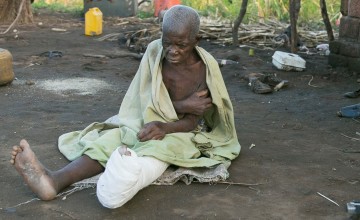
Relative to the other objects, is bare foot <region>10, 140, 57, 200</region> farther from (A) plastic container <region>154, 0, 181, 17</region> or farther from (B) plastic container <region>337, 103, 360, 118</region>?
(A) plastic container <region>154, 0, 181, 17</region>

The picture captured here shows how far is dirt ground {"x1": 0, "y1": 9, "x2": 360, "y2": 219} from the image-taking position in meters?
2.95

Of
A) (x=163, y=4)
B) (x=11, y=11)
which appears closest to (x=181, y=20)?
(x=11, y=11)

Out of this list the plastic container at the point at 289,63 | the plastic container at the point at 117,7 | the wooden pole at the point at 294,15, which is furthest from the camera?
the plastic container at the point at 117,7

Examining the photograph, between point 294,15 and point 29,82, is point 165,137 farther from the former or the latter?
point 294,15

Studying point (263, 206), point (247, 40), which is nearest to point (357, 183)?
point (263, 206)

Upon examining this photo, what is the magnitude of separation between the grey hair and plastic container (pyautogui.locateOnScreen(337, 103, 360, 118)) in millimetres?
1858

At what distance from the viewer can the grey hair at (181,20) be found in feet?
11.1

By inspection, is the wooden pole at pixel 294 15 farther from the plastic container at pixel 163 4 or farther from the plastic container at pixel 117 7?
the plastic container at pixel 117 7

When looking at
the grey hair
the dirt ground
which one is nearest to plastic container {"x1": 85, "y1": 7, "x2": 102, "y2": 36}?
the dirt ground

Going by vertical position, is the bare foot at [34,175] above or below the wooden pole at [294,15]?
below

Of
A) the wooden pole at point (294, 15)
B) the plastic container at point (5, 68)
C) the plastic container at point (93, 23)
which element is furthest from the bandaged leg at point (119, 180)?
the plastic container at point (93, 23)

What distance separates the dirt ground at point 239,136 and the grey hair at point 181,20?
0.83 m

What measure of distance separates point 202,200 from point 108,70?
4100 mm

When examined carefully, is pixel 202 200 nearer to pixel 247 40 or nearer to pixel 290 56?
pixel 290 56
